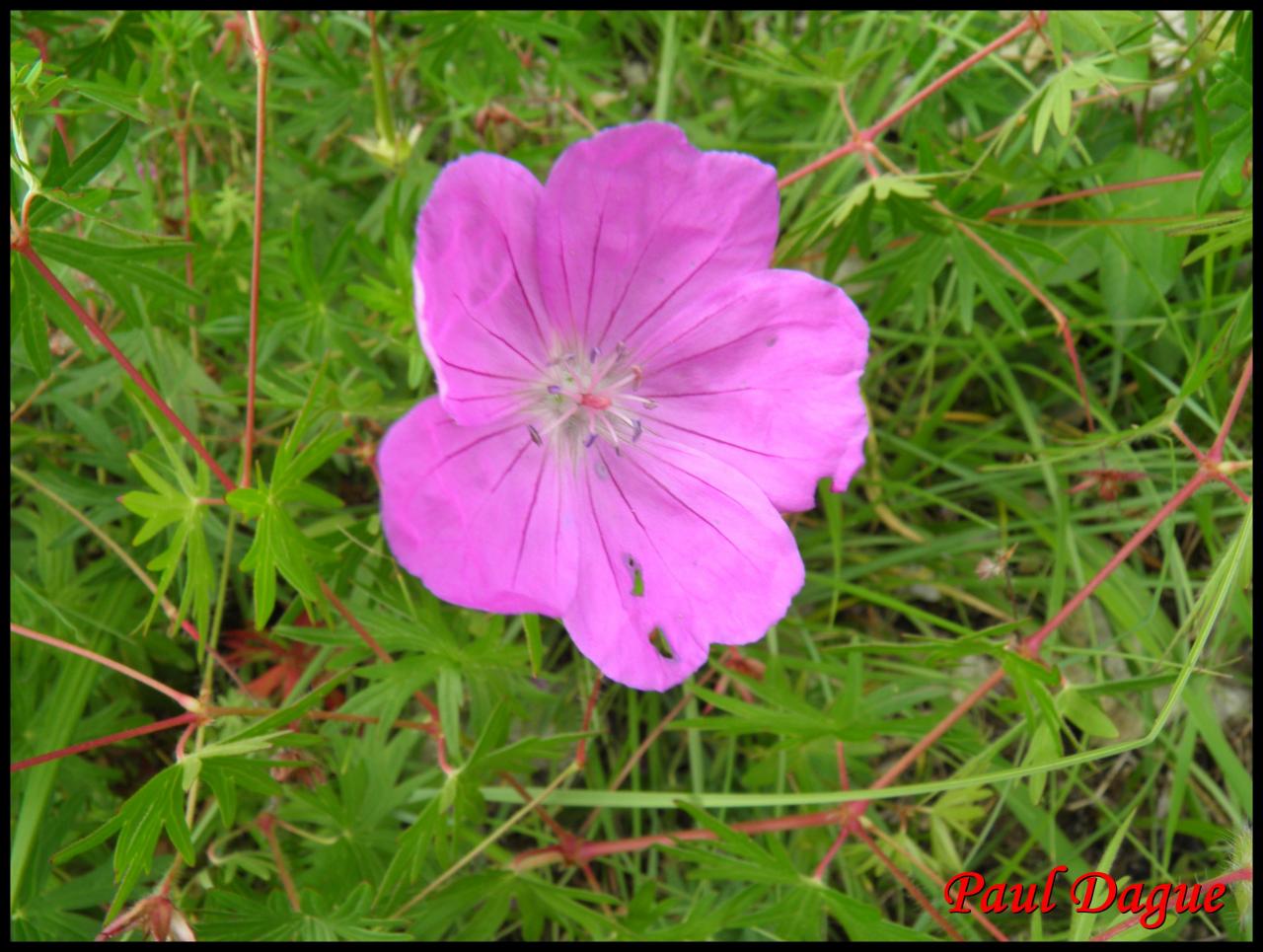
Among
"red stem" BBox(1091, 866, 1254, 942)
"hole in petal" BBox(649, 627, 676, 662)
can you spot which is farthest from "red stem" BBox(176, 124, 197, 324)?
"red stem" BBox(1091, 866, 1254, 942)

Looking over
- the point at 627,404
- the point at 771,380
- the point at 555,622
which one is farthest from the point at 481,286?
the point at 555,622

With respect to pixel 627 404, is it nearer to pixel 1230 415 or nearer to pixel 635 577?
pixel 635 577

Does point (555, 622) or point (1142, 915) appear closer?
point (1142, 915)

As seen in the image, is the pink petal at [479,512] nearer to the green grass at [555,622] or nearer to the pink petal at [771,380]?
the green grass at [555,622]

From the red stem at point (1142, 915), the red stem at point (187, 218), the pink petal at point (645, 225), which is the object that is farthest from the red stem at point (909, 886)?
the red stem at point (187, 218)

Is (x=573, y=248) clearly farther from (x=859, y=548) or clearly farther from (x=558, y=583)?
(x=859, y=548)

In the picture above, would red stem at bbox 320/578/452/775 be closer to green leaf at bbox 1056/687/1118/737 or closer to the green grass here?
the green grass

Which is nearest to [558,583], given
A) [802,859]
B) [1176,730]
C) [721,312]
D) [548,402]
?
[548,402]
